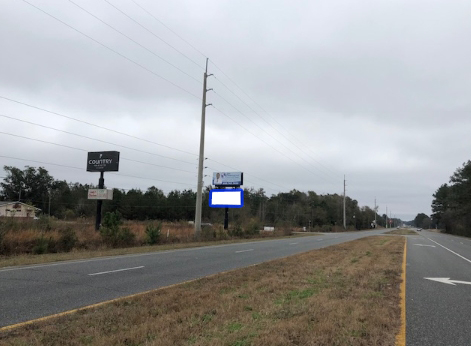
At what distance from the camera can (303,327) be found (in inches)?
226

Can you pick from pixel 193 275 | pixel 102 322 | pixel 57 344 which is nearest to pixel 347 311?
pixel 102 322

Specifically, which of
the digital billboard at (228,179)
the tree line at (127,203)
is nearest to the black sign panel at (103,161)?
the digital billboard at (228,179)

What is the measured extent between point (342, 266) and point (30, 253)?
14951 mm

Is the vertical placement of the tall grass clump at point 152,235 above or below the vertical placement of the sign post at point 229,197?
below

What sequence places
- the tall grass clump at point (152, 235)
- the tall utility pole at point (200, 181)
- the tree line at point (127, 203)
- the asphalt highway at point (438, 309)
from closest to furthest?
1. the asphalt highway at point (438, 309)
2. the tall grass clump at point (152, 235)
3. the tall utility pole at point (200, 181)
4. the tree line at point (127, 203)

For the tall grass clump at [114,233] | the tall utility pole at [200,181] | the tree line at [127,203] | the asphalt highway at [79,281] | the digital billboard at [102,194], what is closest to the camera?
the asphalt highway at [79,281]

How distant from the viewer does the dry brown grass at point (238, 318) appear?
5250 millimetres

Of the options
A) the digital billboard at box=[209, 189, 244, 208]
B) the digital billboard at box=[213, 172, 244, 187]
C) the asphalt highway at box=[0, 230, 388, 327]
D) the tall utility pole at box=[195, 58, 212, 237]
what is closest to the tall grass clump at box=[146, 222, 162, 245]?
the tall utility pole at box=[195, 58, 212, 237]

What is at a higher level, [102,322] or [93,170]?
[93,170]

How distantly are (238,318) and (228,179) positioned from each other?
52.8 meters

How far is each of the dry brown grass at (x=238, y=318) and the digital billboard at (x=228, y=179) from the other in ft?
156

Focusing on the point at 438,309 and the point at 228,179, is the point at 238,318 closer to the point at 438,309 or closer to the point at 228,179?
the point at 438,309

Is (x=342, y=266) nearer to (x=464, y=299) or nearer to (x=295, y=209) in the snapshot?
(x=464, y=299)

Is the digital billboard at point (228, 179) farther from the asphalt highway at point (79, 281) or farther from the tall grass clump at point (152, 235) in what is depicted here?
the asphalt highway at point (79, 281)
